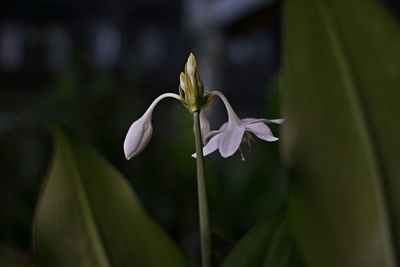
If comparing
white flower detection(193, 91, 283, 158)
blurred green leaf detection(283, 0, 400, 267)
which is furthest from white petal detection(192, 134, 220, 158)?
blurred green leaf detection(283, 0, 400, 267)

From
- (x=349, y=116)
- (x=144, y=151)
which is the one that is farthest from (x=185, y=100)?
(x=144, y=151)

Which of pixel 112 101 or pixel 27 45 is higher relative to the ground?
pixel 27 45

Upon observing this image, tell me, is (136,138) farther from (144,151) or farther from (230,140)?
(144,151)

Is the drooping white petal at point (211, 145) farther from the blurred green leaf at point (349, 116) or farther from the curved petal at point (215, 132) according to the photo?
the blurred green leaf at point (349, 116)

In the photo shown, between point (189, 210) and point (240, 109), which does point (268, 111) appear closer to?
point (189, 210)

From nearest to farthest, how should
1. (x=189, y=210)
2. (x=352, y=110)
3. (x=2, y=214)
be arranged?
1. (x=352, y=110)
2. (x=2, y=214)
3. (x=189, y=210)

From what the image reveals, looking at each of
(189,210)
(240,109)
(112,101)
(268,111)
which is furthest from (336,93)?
(240,109)

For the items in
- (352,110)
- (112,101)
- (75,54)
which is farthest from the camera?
(75,54)

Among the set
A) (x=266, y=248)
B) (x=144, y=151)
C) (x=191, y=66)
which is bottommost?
(x=144, y=151)
